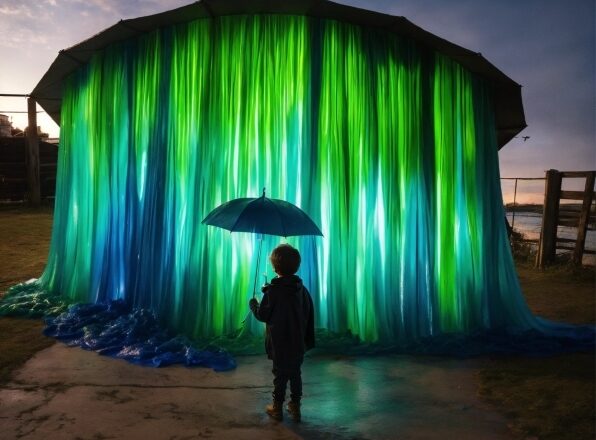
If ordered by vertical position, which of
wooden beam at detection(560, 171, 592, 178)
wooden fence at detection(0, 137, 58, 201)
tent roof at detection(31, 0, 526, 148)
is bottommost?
wooden beam at detection(560, 171, 592, 178)

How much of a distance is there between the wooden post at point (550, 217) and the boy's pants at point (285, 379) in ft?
28.0

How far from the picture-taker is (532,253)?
11.4 meters

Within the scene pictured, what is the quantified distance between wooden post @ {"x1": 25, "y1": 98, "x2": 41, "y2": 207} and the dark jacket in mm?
18536

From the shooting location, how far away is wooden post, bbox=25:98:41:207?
1828 centimetres

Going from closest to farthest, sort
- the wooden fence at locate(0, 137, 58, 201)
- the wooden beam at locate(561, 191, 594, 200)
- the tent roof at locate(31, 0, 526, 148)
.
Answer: the tent roof at locate(31, 0, 526, 148), the wooden beam at locate(561, 191, 594, 200), the wooden fence at locate(0, 137, 58, 201)

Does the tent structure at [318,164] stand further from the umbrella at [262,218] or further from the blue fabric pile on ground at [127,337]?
the umbrella at [262,218]

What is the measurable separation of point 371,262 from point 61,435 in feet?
11.0

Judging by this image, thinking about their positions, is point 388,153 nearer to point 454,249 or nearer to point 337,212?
point 337,212

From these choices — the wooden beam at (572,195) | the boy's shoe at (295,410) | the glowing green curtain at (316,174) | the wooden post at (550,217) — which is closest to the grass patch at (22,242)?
the glowing green curtain at (316,174)

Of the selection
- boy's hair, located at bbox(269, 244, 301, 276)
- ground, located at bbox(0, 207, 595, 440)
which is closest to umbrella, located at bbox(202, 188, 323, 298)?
boy's hair, located at bbox(269, 244, 301, 276)

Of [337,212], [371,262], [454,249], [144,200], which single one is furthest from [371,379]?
[144,200]

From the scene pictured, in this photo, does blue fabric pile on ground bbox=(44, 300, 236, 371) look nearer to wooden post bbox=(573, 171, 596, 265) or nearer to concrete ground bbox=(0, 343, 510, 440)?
concrete ground bbox=(0, 343, 510, 440)

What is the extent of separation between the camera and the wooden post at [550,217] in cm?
996

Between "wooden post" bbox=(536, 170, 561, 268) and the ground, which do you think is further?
"wooden post" bbox=(536, 170, 561, 268)
